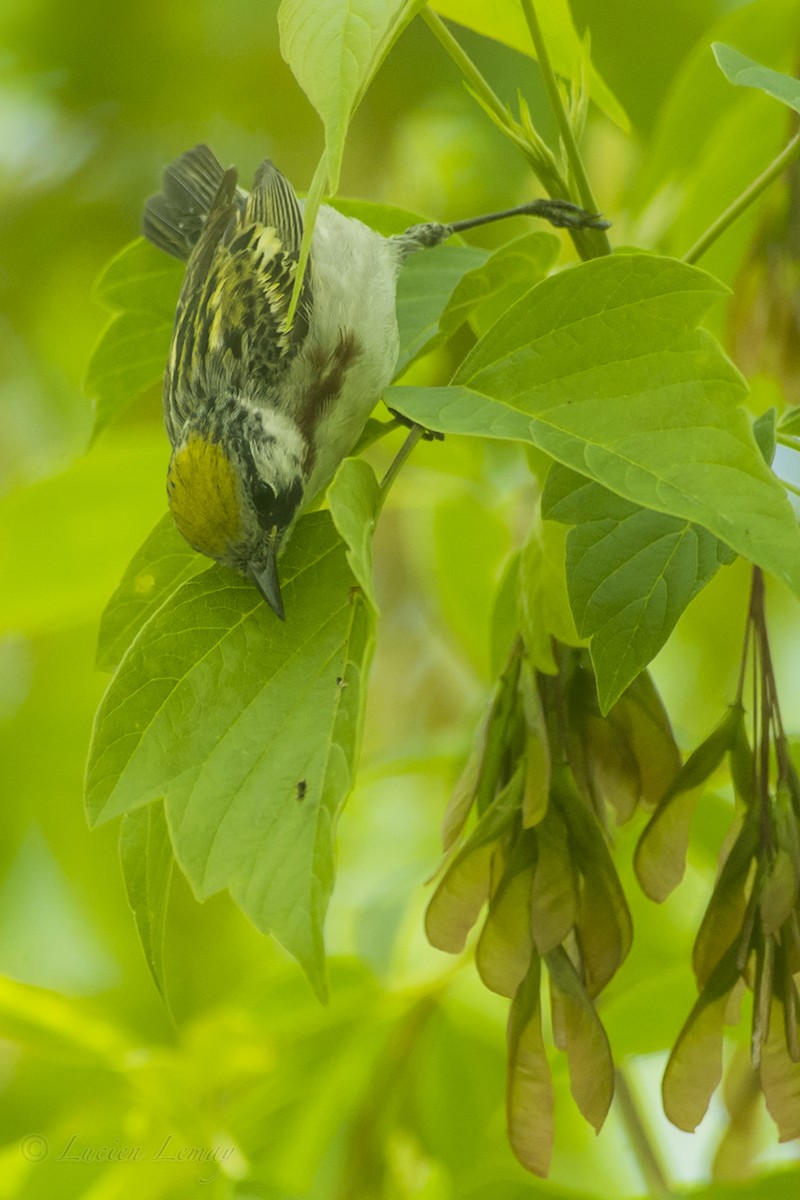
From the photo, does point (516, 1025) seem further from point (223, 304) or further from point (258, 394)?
point (223, 304)

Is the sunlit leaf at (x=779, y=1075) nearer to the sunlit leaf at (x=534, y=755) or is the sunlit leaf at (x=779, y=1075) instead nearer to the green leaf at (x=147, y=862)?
the sunlit leaf at (x=534, y=755)

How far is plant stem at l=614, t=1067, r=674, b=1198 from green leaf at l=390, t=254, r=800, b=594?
2.90 ft

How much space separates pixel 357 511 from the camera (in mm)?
1018

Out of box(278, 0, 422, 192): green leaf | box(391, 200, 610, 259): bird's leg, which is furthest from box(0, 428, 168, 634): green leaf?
box(278, 0, 422, 192): green leaf

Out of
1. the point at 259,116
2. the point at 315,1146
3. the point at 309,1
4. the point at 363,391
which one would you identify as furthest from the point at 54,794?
the point at 309,1

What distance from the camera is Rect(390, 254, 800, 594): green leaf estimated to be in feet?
3.10

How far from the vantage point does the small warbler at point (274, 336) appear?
6.17 feet

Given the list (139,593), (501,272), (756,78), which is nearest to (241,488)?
(139,593)

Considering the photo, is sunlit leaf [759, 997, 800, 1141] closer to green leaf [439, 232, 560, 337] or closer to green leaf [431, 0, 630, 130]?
green leaf [439, 232, 560, 337]

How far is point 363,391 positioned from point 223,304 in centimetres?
30

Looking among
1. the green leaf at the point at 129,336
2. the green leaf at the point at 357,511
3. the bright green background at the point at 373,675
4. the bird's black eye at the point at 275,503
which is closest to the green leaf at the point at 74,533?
the bright green background at the point at 373,675

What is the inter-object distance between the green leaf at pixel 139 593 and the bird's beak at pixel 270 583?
0.25 m

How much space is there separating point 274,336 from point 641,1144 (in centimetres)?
133

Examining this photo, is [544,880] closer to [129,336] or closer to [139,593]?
[139,593]
